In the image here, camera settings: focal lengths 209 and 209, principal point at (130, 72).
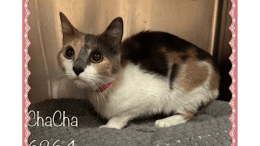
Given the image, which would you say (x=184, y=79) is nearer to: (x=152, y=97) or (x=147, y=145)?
(x=152, y=97)

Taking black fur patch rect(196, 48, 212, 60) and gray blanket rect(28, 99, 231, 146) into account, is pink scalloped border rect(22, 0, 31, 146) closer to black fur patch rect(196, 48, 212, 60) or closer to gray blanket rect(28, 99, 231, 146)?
gray blanket rect(28, 99, 231, 146)

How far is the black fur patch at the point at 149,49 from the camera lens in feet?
2.99

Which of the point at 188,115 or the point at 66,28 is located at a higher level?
the point at 66,28

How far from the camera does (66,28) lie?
77 cm

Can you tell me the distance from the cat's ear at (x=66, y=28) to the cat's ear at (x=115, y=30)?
0.40 feet

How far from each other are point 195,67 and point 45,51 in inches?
25.5

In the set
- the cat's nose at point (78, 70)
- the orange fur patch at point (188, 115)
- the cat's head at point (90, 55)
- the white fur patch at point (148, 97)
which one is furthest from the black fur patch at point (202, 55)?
the cat's nose at point (78, 70)

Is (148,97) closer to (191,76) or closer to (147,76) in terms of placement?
(147,76)

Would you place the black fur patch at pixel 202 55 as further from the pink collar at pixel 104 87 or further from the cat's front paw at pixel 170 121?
the pink collar at pixel 104 87

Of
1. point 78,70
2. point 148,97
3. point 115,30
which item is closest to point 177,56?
point 148,97

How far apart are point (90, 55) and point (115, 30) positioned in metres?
0.13

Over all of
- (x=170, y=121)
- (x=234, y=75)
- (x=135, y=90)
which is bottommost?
(x=170, y=121)

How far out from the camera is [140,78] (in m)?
0.89

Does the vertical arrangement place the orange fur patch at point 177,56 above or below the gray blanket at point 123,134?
above
